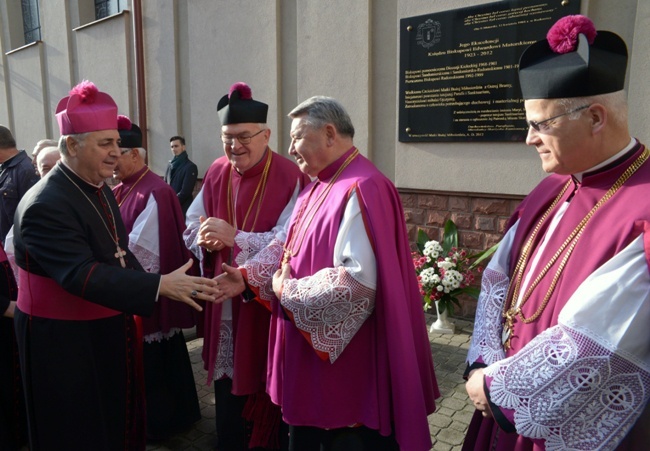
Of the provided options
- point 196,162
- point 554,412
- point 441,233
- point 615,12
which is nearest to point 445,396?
point 441,233

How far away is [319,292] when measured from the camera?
6.64 ft

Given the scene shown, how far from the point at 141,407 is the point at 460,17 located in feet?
14.6

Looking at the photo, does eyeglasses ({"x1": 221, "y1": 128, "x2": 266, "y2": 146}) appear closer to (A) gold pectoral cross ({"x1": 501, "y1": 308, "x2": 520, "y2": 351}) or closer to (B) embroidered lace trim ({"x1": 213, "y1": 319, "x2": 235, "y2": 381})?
(B) embroidered lace trim ({"x1": 213, "y1": 319, "x2": 235, "y2": 381})

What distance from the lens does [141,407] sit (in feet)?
8.88

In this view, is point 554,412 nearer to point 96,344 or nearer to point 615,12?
point 96,344

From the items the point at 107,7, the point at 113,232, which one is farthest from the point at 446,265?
the point at 107,7

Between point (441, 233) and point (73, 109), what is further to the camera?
point (441, 233)

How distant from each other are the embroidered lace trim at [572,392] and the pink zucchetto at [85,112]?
215 centimetres

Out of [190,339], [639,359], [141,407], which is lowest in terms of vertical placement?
[190,339]

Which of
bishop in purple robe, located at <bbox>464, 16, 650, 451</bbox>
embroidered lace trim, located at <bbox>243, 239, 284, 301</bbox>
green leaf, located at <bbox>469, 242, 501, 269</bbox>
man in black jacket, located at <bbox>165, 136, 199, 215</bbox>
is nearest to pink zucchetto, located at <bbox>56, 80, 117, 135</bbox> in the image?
embroidered lace trim, located at <bbox>243, 239, 284, 301</bbox>

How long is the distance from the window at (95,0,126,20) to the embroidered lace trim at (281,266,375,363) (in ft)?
31.9

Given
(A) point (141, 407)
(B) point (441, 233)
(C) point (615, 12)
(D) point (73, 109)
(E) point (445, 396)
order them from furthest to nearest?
(B) point (441, 233) → (C) point (615, 12) → (E) point (445, 396) → (A) point (141, 407) → (D) point (73, 109)

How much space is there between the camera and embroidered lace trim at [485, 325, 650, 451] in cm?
133

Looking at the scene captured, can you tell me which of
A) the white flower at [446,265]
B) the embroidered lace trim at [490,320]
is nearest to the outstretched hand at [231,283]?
the embroidered lace trim at [490,320]
